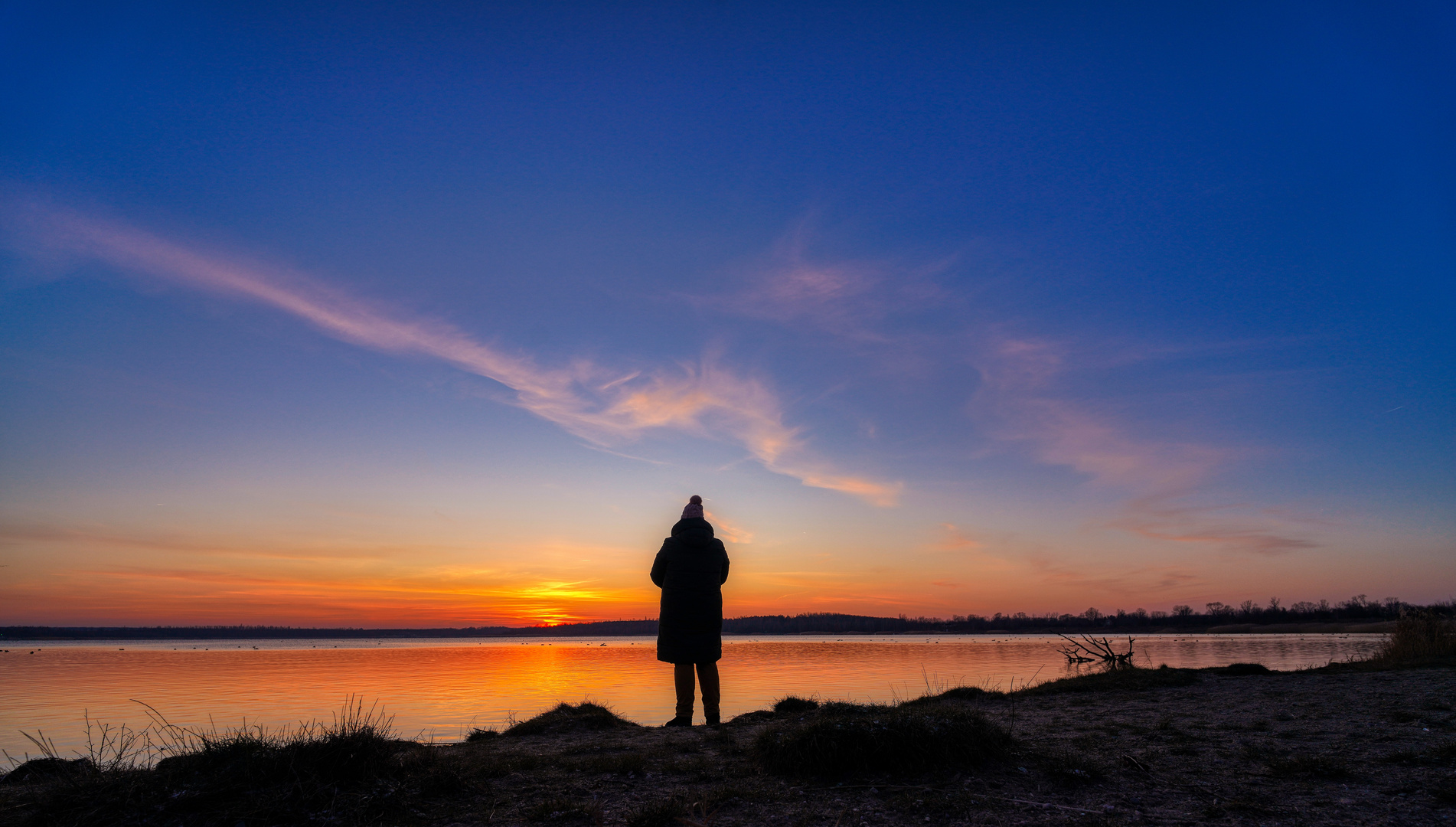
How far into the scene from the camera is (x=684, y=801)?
15.5 feet

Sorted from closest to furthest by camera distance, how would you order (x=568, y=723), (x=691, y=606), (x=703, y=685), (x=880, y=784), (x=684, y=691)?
(x=880, y=784) → (x=568, y=723) → (x=684, y=691) → (x=691, y=606) → (x=703, y=685)

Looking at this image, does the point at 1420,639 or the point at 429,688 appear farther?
the point at 429,688

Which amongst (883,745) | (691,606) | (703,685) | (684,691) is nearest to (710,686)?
(703,685)

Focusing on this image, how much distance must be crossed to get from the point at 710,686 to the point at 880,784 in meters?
5.36

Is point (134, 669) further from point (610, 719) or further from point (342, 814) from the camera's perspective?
point (342, 814)

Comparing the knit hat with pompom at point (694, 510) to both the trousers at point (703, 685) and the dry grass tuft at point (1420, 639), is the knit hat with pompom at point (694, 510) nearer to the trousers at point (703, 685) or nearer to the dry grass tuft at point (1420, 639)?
the trousers at point (703, 685)

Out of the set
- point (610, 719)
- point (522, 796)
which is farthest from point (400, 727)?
point (522, 796)

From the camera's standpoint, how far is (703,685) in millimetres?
10219

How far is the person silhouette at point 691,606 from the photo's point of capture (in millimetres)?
9891

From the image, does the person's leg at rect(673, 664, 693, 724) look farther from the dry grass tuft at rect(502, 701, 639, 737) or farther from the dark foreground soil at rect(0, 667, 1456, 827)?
the dark foreground soil at rect(0, 667, 1456, 827)

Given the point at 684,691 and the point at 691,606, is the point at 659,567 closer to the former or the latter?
the point at 691,606

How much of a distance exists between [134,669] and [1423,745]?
47129mm

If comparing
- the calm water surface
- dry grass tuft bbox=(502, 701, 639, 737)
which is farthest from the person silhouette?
the calm water surface

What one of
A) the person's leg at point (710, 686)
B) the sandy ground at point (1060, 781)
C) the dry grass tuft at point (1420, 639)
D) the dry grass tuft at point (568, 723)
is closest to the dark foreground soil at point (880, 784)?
the sandy ground at point (1060, 781)
